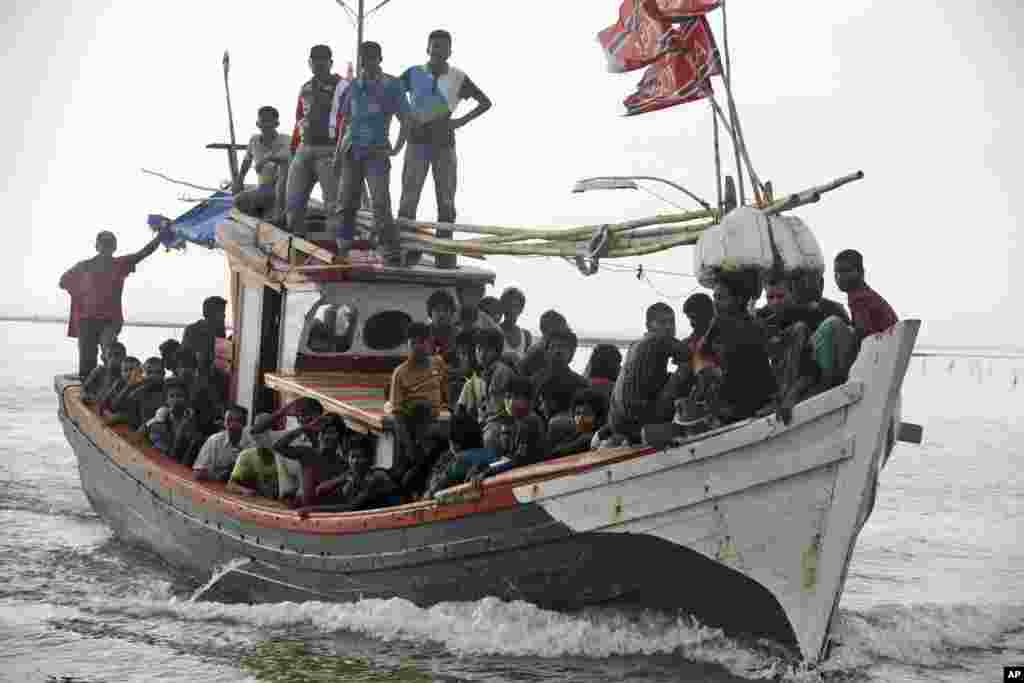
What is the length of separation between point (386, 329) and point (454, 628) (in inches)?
144

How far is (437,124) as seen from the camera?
12516mm

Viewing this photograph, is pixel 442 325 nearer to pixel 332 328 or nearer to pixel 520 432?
pixel 332 328

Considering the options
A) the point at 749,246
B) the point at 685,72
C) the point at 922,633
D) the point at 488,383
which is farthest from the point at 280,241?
the point at 922,633

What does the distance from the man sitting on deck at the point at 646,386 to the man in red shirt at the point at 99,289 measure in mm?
8525

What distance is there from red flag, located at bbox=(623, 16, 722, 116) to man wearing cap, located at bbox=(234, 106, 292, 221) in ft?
16.1

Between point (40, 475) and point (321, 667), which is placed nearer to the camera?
point (321, 667)

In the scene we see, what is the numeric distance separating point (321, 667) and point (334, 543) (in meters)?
0.95

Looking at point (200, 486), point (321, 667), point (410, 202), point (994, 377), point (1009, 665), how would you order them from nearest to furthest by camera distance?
1. point (321, 667)
2. point (1009, 665)
3. point (200, 486)
4. point (410, 202)
5. point (994, 377)

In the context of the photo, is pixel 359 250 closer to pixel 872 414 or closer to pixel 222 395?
pixel 222 395

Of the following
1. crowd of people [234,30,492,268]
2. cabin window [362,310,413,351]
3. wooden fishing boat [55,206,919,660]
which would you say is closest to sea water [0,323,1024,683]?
wooden fishing boat [55,206,919,660]

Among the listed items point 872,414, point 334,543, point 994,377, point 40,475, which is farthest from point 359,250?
point 994,377

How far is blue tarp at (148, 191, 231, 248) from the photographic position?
51.1 feet

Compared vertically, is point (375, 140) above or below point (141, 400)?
above

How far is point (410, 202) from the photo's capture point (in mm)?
12773
